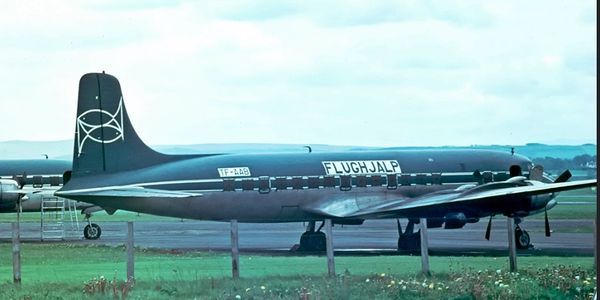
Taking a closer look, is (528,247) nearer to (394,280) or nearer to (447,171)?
(447,171)

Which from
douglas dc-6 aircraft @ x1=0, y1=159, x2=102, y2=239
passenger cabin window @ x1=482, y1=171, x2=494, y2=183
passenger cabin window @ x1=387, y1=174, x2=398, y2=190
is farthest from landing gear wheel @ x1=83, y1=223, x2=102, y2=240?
passenger cabin window @ x1=482, y1=171, x2=494, y2=183

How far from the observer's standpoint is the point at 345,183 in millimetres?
45594

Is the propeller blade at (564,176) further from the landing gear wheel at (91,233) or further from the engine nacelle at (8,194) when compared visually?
the engine nacelle at (8,194)

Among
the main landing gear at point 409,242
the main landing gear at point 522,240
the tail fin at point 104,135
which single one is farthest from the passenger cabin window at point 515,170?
the tail fin at point 104,135

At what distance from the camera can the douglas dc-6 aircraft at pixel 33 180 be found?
57.3 metres

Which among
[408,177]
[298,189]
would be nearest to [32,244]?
[298,189]

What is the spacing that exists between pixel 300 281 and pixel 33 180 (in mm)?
39550

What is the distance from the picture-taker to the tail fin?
151 feet

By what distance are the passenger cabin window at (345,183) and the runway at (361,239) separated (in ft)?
6.41

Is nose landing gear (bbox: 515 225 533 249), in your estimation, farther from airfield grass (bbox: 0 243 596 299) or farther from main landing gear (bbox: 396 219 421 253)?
airfield grass (bbox: 0 243 596 299)

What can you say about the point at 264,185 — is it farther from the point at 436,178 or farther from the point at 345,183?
the point at 436,178

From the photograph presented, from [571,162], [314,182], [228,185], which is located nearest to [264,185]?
[228,185]

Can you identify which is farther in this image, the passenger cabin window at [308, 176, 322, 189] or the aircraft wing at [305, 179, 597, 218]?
the passenger cabin window at [308, 176, 322, 189]

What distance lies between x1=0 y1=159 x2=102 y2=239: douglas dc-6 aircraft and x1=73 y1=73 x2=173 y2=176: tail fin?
9.48 metres
